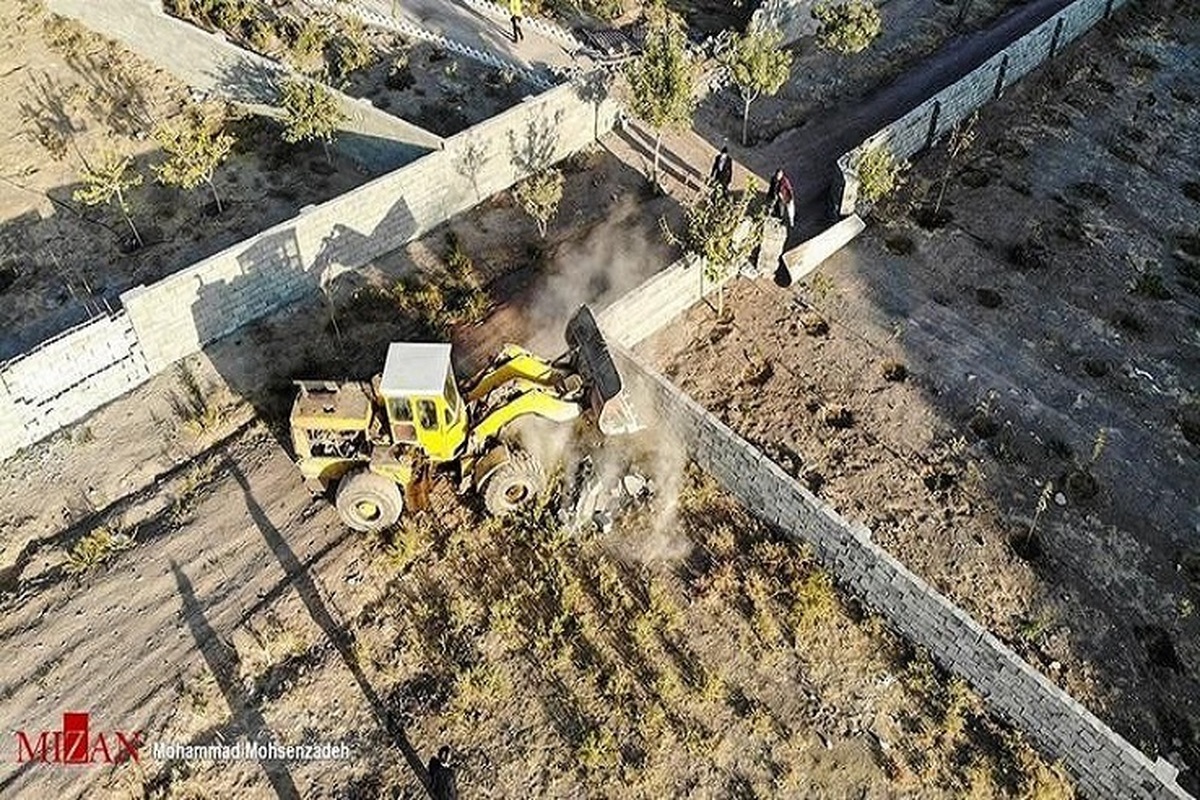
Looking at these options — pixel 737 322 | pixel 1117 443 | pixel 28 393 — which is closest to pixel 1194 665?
pixel 1117 443

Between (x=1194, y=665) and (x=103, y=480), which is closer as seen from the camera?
(x=1194, y=665)

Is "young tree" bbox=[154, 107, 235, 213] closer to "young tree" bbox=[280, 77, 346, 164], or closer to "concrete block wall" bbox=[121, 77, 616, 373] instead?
"young tree" bbox=[280, 77, 346, 164]

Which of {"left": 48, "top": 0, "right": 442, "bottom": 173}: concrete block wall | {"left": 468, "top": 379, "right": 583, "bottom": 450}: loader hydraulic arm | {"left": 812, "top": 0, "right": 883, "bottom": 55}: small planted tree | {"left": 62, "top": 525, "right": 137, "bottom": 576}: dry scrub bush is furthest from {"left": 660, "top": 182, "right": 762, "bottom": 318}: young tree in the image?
{"left": 62, "top": 525, "right": 137, "bottom": 576}: dry scrub bush

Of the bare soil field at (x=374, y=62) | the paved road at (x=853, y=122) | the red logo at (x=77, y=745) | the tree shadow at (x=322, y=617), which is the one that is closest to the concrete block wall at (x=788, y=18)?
the paved road at (x=853, y=122)

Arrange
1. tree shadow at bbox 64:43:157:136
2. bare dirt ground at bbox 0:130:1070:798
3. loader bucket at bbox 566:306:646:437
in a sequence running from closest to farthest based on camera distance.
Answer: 1. bare dirt ground at bbox 0:130:1070:798
2. loader bucket at bbox 566:306:646:437
3. tree shadow at bbox 64:43:157:136

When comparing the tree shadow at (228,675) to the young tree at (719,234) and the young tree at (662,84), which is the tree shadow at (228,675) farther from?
the young tree at (662,84)

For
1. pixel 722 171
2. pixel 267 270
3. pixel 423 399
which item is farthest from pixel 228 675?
pixel 722 171

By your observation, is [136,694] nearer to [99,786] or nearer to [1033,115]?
[99,786]
